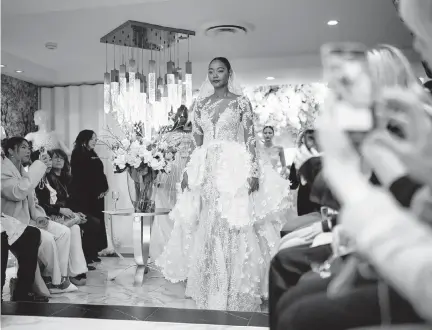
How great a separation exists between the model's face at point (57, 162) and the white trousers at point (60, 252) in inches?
31.8

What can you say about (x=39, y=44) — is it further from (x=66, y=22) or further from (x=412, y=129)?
(x=412, y=129)

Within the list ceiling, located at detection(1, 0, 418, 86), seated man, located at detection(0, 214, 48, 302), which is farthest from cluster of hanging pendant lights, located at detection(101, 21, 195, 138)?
seated man, located at detection(0, 214, 48, 302)

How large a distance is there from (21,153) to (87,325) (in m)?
1.80

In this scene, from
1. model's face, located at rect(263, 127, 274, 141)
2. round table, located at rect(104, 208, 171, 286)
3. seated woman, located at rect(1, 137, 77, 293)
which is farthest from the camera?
model's face, located at rect(263, 127, 274, 141)

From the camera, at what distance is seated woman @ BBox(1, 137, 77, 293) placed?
3383 millimetres

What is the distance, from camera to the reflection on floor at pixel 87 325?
7.58 ft

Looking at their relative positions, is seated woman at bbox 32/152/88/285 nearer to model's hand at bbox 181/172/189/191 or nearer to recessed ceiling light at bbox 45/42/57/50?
model's hand at bbox 181/172/189/191

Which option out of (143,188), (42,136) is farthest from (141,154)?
(42,136)

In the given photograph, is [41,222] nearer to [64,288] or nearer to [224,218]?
[64,288]

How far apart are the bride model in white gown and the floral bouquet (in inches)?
26.9

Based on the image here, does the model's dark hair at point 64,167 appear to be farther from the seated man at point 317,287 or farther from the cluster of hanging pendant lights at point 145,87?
the seated man at point 317,287

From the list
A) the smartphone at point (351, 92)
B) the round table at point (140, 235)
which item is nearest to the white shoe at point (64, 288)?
the round table at point (140, 235)

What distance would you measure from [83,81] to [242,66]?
2572 mm

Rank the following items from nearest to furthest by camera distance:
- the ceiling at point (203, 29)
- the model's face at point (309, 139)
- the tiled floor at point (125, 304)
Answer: the model's face at point (309, 139) < the tiled floor at point (125, 304) < the ceiling at point (203, 29)
